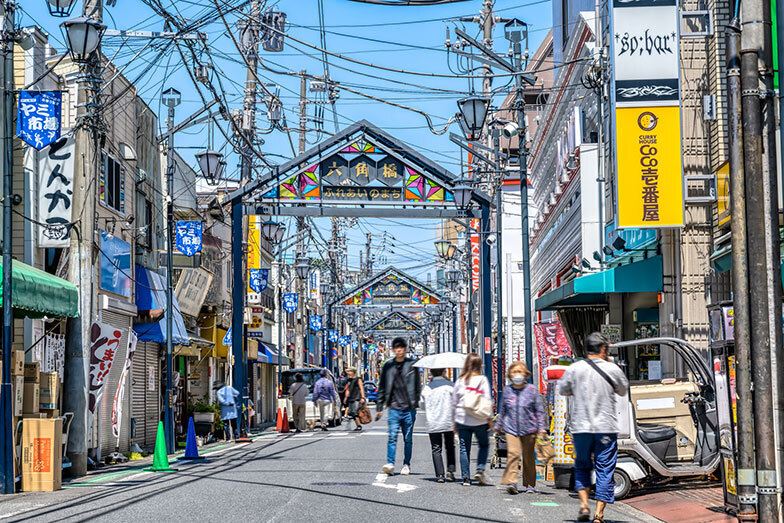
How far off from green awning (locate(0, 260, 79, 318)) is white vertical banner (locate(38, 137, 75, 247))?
1.84 metres

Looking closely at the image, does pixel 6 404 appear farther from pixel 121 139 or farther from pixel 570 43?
pixel 570 43

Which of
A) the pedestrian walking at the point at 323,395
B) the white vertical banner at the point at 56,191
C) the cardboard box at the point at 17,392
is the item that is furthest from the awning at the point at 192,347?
the cardboard box at the point at 17,392

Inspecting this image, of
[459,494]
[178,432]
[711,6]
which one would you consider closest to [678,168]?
[711,6]

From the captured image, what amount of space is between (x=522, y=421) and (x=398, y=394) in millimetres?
2521

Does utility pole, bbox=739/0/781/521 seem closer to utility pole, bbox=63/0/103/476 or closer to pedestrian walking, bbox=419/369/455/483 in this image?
pedestrian walking, bbox=419/369/455/483

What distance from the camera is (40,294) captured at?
16766 mm

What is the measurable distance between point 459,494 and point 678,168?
8481mm

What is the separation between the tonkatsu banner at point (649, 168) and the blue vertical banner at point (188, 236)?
1357 centimetres

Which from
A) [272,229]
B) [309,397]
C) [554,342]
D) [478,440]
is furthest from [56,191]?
[554,342]

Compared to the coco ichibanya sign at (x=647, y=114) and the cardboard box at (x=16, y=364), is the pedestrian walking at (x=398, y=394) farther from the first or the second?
the cardboard box at (x=16, y=364)

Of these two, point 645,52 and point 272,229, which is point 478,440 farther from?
point 272,229

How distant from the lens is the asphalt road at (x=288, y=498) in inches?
447

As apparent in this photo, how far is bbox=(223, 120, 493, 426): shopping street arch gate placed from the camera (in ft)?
107

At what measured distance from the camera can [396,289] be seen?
74.4m
